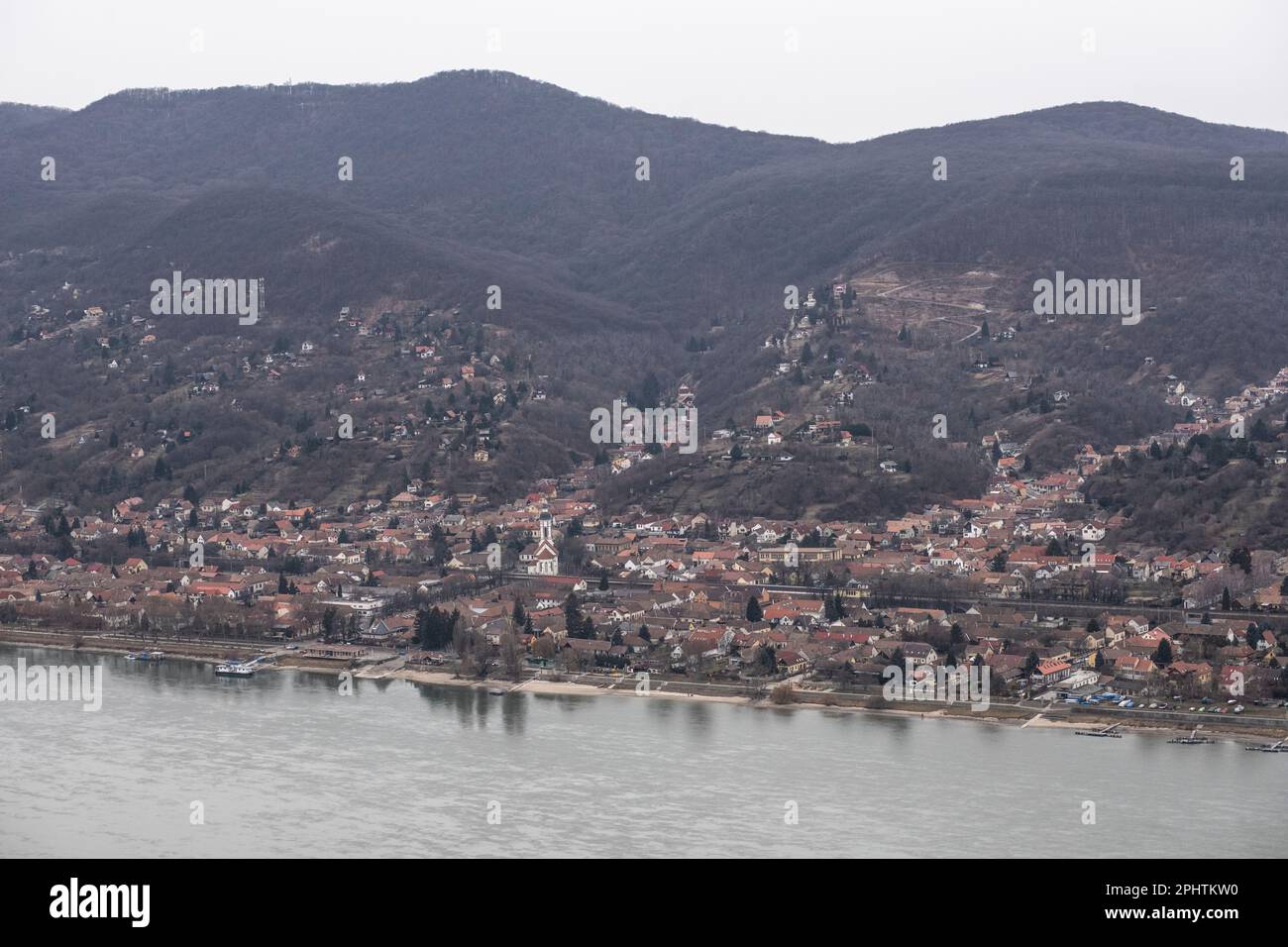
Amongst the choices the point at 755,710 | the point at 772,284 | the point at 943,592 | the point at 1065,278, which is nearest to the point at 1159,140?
the point at 772,284

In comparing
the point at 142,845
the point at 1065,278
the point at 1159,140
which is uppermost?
the point at 1159,140

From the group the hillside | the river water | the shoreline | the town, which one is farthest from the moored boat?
the hillside

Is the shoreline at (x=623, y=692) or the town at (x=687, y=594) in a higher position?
the town at (x=687, y=594)

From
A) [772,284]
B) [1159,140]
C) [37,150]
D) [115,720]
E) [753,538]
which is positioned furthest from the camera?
[37,150]

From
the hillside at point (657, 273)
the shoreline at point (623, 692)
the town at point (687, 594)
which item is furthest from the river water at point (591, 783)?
the hillside at point (657, 273)

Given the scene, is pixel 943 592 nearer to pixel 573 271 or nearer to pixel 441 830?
pixel 441 830

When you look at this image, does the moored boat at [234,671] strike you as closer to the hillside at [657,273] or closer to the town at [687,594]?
the town at [687,594]

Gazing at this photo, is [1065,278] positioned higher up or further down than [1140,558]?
higher up
